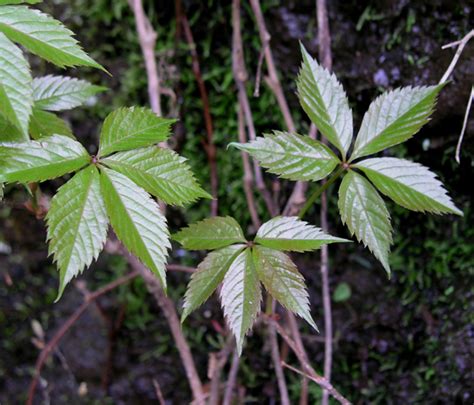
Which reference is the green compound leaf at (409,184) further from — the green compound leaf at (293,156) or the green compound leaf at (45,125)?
the green compound leaf at (45,125)

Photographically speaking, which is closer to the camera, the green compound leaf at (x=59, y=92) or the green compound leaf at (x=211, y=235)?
the green compound leaf at (x=211, y=235)

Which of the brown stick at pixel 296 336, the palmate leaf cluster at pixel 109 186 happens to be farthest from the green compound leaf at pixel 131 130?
the brown stick at pixel 296 336

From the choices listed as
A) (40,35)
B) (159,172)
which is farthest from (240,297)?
(40,35)

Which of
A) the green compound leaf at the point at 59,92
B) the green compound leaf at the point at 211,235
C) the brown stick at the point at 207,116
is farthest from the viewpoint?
the brown stick at the point at 207,116

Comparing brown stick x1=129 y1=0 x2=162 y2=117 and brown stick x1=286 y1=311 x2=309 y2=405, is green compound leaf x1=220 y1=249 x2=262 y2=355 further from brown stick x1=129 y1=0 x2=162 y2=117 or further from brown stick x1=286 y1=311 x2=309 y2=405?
brown stick x1=129 y1=0 x2=162 y2=117

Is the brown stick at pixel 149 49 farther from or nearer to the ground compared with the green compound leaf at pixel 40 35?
farther from the ground

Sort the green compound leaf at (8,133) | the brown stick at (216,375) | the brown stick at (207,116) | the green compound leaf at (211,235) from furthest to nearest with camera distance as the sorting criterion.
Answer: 1. the brown stick at (207,116)
2. the brown stick at (216,375)
3. the green compound leaf at (211,235)
4. the green compound leaf at (8,133)

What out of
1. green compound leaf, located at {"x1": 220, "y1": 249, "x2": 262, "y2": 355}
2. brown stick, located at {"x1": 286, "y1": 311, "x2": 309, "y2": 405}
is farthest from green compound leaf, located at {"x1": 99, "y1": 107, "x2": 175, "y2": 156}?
brown stick, located at {"x1": 286, "y1": 311, "x2": 309, "y2": 405}
